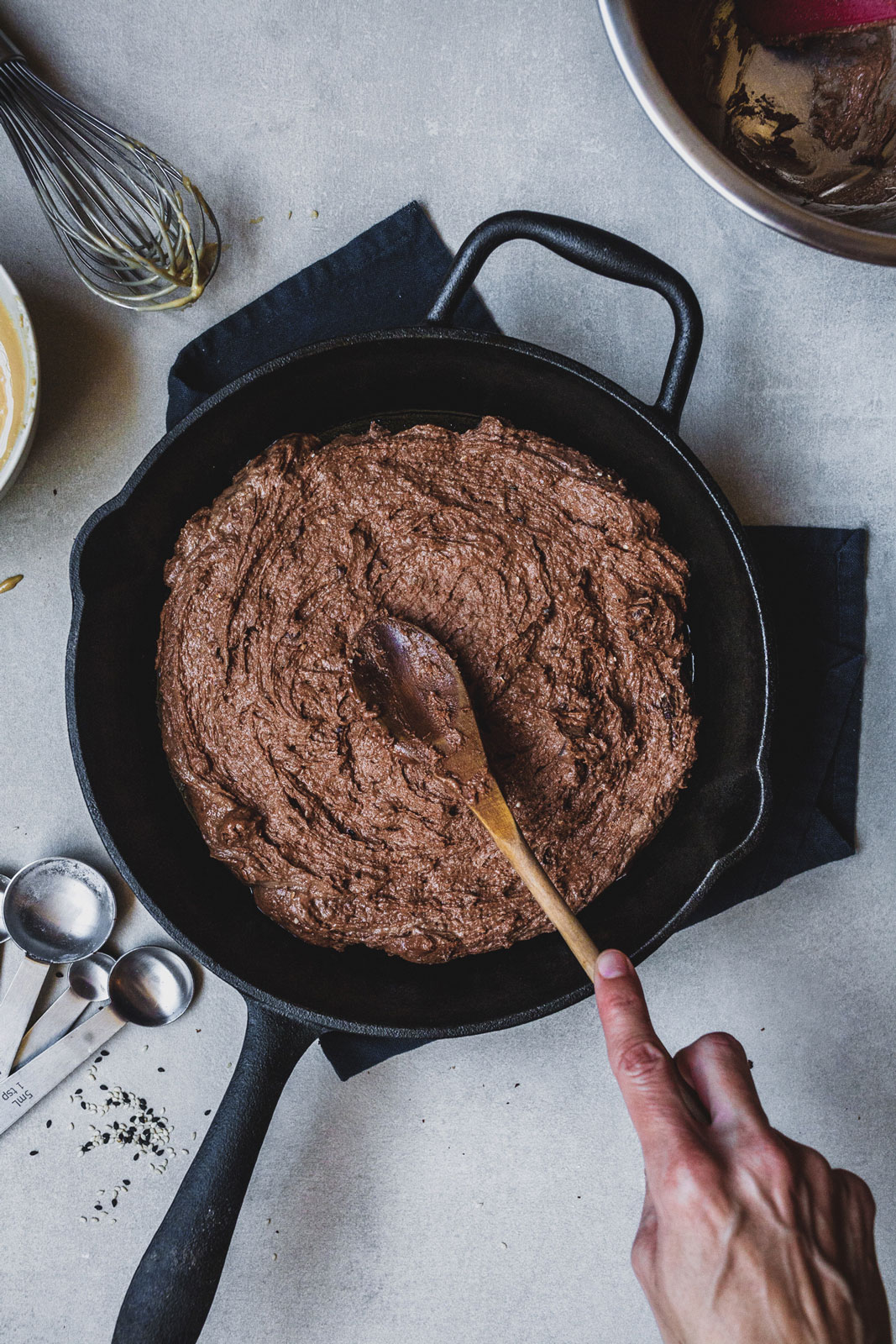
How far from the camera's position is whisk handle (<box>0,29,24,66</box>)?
1.95 metres

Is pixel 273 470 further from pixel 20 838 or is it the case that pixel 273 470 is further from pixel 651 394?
pixel 20 838

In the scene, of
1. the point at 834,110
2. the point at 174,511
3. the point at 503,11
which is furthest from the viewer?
the point at 503,11

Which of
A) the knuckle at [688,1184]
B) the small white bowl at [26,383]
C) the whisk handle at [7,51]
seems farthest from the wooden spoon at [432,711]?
the whisk handle at [7,51]

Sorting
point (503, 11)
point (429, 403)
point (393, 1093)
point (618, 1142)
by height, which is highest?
point (503, 11)

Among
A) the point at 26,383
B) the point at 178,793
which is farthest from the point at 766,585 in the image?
the point at 26,383

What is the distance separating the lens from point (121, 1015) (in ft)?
6.88

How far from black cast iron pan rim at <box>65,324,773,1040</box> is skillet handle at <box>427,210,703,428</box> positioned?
89 millimetres

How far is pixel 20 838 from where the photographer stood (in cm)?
215

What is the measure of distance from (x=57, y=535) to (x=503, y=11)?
1.61 metres

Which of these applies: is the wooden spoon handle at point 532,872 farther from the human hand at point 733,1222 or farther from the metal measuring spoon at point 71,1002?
the metal measuring spoon at point 71,1002

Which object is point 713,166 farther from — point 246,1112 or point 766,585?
point 246,1112

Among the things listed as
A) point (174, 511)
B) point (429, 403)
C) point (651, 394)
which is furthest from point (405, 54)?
point (174, 511)

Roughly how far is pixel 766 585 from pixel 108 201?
1.74m

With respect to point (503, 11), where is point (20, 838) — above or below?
below
